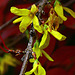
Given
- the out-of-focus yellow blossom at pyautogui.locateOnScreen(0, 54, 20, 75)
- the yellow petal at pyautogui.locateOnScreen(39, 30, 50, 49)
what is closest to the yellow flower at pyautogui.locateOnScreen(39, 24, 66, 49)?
the yellow petal at pyautogui.locateOnScreen(39, 30, 50, 49)

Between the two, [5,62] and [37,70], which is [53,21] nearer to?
[37,70]

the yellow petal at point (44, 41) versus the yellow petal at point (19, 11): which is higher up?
the yellow petal at point (19, 11)

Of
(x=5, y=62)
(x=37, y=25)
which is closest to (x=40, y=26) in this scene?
(x=37, y=25)

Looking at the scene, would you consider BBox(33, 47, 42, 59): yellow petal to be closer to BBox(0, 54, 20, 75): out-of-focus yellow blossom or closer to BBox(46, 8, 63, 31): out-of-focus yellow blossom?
BBox(46, 8, 63, 31): out-of-focus yellow blossom

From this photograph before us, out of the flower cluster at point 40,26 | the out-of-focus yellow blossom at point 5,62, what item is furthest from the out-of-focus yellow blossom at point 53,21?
the out-of-focus yellow blossom at point 5,62

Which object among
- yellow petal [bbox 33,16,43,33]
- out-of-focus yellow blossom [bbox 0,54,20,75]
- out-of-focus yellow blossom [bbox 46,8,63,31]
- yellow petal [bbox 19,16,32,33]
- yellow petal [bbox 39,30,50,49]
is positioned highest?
yellow petal [bbox 19,16,32,33]

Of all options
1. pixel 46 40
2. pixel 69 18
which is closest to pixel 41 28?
pixel 46 40

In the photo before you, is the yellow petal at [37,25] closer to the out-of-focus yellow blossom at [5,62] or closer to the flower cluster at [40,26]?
the flower cluster at [40,26]

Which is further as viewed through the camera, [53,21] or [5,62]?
[5,62]

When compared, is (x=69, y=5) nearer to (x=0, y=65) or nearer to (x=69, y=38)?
(x=69, y=38)
